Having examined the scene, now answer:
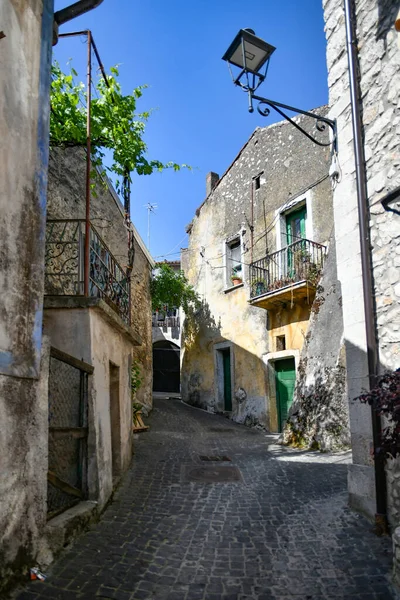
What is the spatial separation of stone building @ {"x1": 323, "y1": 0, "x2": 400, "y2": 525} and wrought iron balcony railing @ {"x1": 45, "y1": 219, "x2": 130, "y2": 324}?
10.2 feet

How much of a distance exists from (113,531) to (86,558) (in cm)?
71

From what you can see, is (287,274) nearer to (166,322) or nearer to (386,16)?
(386,16)

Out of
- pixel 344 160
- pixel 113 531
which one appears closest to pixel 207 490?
pixel 113 531

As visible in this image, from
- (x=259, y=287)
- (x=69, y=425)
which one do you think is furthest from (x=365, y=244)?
(x=259, y=287)

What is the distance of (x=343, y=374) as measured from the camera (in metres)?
8.40

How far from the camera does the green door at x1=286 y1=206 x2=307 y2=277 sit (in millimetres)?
12359

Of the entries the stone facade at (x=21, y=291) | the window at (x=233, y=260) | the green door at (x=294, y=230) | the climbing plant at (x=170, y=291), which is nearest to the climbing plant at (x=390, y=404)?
the stone facade at (x=21, y=291)

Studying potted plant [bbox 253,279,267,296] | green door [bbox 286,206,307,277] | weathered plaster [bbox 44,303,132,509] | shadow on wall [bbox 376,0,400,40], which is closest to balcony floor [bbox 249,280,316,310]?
potted plant [bbox 253,279,267,296]

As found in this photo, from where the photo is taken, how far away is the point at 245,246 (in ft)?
48.4

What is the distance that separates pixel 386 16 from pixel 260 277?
9.04 metres

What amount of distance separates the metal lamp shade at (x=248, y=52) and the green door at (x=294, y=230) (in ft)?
23.3

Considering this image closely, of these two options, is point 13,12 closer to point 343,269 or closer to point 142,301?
point 343,269

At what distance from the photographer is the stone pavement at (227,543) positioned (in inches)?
132

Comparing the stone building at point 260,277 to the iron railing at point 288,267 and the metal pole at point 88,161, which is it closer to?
the iron railing at point 288,267
